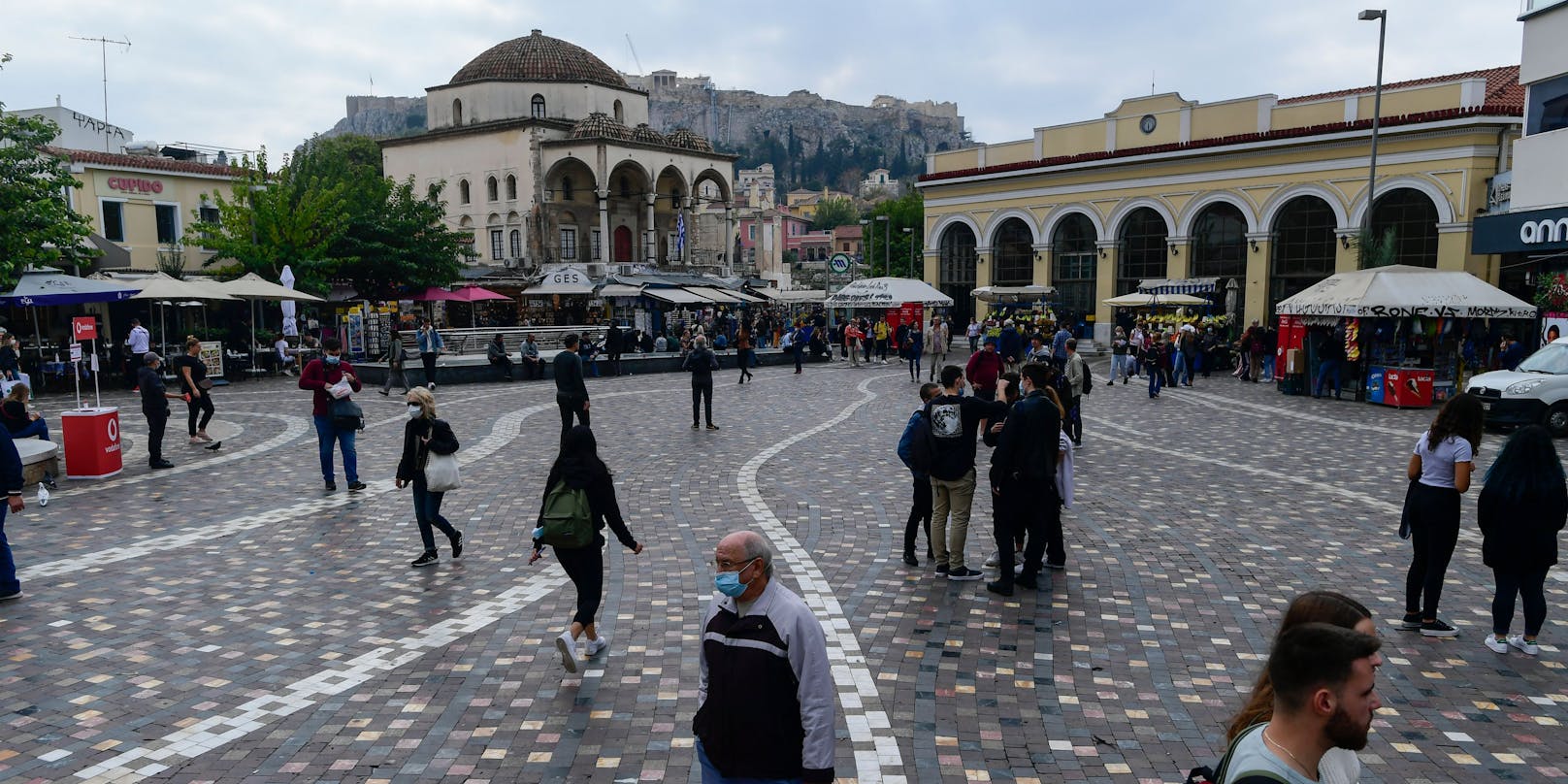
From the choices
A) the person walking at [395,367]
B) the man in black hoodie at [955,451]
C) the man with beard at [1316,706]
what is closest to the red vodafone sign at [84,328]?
the person walking at [395,367]

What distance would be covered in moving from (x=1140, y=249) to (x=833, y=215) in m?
130

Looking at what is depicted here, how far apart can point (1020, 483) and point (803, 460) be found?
6208mm

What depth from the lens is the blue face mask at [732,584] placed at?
3.59 metres

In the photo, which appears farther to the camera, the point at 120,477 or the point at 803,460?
the point at 803,460

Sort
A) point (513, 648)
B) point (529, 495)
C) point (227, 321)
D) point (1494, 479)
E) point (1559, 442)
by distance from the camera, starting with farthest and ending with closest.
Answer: point (227, 321) → point (1559, 442) → point (529, 495) → point (513, 648) → point (1494, 479)

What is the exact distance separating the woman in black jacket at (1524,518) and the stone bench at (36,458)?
46.9ft

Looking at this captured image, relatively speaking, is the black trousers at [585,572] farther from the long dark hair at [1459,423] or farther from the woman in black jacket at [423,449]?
the long dark hair at [1459,423]

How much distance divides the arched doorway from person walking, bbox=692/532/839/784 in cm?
4343

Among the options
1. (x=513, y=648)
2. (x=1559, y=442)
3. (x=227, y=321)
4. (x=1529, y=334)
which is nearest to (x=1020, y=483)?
(x=513, y=648)

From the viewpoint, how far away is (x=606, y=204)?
50.1 m

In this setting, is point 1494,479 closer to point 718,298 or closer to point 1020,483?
point 1020,483

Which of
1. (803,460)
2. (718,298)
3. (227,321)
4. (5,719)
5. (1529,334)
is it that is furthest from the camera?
(718,298)

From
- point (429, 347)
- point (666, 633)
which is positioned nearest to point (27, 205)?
point (429, 347)

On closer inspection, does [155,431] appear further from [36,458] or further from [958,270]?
[958,270]
